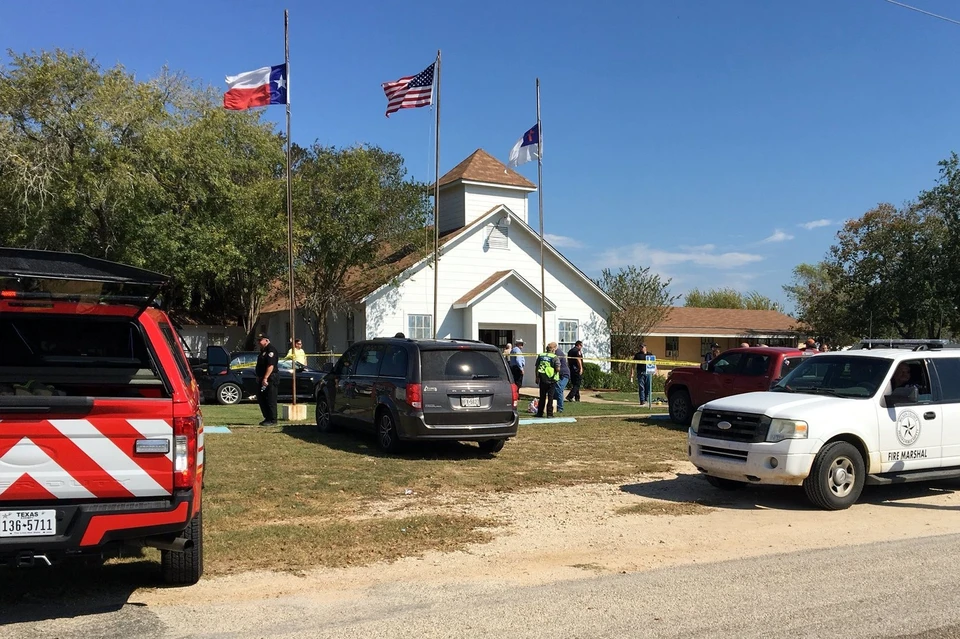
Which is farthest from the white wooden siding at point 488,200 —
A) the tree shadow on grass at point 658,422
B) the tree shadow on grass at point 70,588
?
the tree shadow on grass at point 70,588

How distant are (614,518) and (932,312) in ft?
121

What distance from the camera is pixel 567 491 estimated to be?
10.0 metres

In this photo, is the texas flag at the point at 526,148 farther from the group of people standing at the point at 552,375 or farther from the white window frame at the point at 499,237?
the group of people standing at the point at 552,375

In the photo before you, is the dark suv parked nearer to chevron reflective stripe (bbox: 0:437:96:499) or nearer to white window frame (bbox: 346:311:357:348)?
chevron reflective stripe (bbox: 0:437:96:499)

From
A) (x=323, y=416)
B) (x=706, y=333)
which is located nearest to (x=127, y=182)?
(x=323, y=416)

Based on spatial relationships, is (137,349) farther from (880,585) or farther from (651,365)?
(651,365)

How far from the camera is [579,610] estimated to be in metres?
5.52

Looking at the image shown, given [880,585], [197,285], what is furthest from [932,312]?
[880,585]

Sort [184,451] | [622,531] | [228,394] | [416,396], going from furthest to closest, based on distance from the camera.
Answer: [228,394] → [416,396] → [622,531] → [184,451]

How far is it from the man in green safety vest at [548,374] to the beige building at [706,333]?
2578 cm

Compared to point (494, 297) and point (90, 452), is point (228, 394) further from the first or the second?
point (90, 452)

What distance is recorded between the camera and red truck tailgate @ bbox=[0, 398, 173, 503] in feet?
16.0

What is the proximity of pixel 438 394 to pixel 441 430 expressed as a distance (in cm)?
51

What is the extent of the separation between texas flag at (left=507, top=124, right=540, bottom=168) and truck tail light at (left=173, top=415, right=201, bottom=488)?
22.9 m
